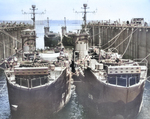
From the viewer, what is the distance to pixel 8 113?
22.6m

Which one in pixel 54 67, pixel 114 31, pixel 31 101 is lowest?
pixel 31 101

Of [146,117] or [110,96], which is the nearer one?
[110,96]

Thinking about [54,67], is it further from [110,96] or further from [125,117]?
[125,117]

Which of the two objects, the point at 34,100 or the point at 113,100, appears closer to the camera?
the point at 113,100

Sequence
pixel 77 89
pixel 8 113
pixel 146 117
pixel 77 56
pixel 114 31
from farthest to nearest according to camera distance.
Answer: pixel 114 31, pixel 77 56, pixel 77 89, pixel 8 113, pixel 146 117

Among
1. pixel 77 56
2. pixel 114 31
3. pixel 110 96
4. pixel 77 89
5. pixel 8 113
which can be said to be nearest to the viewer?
pixel 110 96

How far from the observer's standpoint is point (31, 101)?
20.0 metres

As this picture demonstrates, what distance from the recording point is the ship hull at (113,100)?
760 inches

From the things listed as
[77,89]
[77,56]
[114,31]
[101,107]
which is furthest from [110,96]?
[114,31]

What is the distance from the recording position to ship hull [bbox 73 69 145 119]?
1930 centimetres

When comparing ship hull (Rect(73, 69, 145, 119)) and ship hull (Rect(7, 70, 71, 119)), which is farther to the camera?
ship hull (Rect(7, 70, 71, 119))

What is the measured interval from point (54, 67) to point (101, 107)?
555 cm

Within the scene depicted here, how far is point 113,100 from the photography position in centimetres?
1980

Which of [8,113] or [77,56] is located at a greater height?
[77,56]
